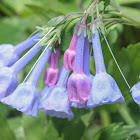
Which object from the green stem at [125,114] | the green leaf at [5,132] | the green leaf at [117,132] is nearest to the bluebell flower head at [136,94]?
the green leaf at [117,132]

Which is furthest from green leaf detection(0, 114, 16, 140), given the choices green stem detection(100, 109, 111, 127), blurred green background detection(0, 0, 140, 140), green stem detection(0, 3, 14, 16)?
green stem detection(0, 3, 14, 16)

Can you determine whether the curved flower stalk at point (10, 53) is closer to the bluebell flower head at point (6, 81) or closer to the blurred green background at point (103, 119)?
the bluebell flower head at point (6, 81)

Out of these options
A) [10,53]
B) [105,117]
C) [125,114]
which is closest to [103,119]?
[105,117]

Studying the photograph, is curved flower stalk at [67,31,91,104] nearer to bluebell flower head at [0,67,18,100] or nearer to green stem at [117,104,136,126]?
bluebell flower head at [0,67,18,100]

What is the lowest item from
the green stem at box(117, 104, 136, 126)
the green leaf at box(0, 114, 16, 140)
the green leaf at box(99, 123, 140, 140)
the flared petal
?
the green stem at box(117, 104, 136, 126)

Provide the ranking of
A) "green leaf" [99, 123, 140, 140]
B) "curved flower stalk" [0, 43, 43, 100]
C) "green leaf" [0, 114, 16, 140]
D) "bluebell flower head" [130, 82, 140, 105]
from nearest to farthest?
"bluebell flower head" [130, 82, 140, 105] < "curved flower stalk" [0, 43, 43, 100] < "green leaf" [99, 123, 140, 140] < "green leaf" [0, 114, 16, 140]

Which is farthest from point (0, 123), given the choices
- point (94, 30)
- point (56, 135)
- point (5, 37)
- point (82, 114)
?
point (5, 37)

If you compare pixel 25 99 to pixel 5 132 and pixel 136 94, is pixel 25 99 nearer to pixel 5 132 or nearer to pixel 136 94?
pixel 136 94
